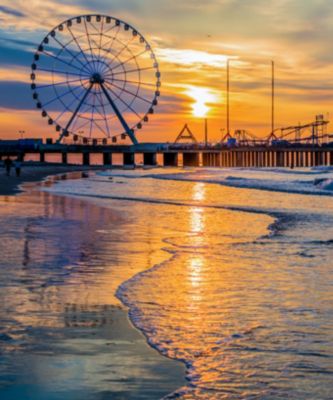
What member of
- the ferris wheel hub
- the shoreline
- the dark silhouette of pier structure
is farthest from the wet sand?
the dark silhouette of pier structure

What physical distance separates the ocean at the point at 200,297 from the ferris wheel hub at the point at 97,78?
66.7 m

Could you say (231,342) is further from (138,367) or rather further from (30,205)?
(30,205)

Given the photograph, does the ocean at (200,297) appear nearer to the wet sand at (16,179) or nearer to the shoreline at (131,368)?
the shoreline at (131,368)

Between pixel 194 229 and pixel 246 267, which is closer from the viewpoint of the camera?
pixel 246 267

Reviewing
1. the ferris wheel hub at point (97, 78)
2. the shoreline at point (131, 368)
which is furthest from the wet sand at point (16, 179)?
the shoreline at point (131, 368)

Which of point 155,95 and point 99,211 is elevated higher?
point 155,95

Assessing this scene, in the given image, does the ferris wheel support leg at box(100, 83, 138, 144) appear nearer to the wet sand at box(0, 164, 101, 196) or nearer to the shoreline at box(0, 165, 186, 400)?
the wet sand at box(0, 164, 101, 196)

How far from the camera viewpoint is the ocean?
195 inches

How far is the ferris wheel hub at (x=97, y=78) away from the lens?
3184 inches

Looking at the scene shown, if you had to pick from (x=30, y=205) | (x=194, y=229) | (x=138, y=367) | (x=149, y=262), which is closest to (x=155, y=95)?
(x=30, y=205)

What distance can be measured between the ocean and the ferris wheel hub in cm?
6671

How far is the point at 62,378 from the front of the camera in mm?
4758

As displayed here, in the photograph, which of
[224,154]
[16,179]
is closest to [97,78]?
[16,179]

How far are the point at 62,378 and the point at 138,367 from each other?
0.54 m
